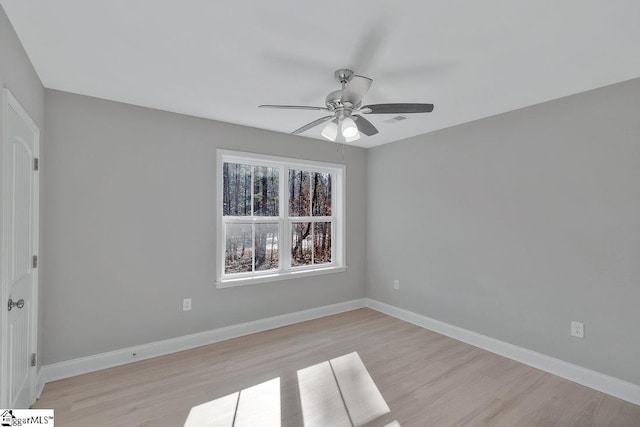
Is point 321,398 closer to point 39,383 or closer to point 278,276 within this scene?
point 278,276

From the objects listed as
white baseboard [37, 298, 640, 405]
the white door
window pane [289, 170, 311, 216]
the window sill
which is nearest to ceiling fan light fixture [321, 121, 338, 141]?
window pane [289, 170, 311, 216]

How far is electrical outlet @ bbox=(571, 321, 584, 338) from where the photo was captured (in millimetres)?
2631

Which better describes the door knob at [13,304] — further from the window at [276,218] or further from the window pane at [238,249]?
Answer: the window pane at [238,249]

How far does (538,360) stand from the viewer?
288 cm

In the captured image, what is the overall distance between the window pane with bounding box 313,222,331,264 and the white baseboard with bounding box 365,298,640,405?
4.29 feet

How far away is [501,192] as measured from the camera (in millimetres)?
3182

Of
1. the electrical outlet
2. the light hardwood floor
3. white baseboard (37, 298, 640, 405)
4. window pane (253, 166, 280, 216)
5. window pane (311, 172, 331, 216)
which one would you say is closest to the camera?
the light hardwood floor

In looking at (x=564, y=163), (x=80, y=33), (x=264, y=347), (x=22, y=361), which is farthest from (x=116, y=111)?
(x=564, y=163)

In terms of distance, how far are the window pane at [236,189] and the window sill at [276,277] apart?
2.59 ft

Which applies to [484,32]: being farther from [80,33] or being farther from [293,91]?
[80,33]

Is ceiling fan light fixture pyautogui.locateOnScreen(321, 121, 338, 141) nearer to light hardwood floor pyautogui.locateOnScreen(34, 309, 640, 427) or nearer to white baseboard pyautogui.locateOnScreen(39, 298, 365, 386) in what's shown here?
light hardwood floor pyautogui.locateOnScreen(34, 309, 640, 427)

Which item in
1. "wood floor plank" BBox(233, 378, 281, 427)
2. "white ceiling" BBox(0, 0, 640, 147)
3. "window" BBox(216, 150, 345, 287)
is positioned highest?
"white ceiling" BBox(0, 0, 640, 147)

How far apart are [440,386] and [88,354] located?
10.2 feet

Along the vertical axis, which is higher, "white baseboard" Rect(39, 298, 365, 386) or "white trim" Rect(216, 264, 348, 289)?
"white trim" Rect(216, 264, 348, 289)
